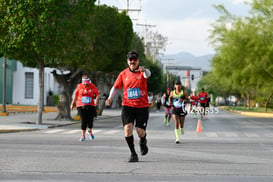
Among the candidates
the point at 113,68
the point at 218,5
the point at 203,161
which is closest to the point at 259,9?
the point at 218,5

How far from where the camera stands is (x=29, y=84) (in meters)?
63.7

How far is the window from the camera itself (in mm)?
63219

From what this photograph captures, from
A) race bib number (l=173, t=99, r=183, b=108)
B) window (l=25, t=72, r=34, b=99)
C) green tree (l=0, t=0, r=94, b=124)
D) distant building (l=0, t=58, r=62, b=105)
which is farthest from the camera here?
window (l=25, t=72, r=34, b=99)

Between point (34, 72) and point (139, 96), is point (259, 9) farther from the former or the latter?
point (139, 96)

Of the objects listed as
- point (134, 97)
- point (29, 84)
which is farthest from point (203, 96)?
point (29, 84)

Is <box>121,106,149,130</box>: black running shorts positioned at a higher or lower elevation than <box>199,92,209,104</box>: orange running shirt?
lower

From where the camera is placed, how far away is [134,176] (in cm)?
918

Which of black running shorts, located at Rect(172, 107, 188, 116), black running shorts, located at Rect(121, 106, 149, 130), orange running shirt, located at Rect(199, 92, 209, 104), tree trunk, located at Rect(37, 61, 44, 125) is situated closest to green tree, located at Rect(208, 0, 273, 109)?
orange running shirt, located at Rect(199, 92, 209, 104)

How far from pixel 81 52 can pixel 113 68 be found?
28.5 feet

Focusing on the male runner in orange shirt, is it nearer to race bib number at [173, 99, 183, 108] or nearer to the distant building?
race bib number at [173, 99, 183, 108]

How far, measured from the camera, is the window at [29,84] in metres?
63.2

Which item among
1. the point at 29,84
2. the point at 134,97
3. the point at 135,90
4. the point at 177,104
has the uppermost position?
the point at 29,84

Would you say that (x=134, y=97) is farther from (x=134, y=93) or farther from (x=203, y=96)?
(x=203, y=96)

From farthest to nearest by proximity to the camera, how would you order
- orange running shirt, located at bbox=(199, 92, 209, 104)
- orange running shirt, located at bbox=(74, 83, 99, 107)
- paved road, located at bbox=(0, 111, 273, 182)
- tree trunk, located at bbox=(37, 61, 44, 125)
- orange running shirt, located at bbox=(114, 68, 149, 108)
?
orange running shirt, located at bbox=(199, 92, 209, 104) → tree trunk, located at bbox=(37, 61, 44, 125) → orange running shirt, located at bbox=(74, 83, 99, 107) → orange running shirt, located at bbox=(114, 68, 149, 108) → paved road, located at bbox=(0, 111, 273, 182)
